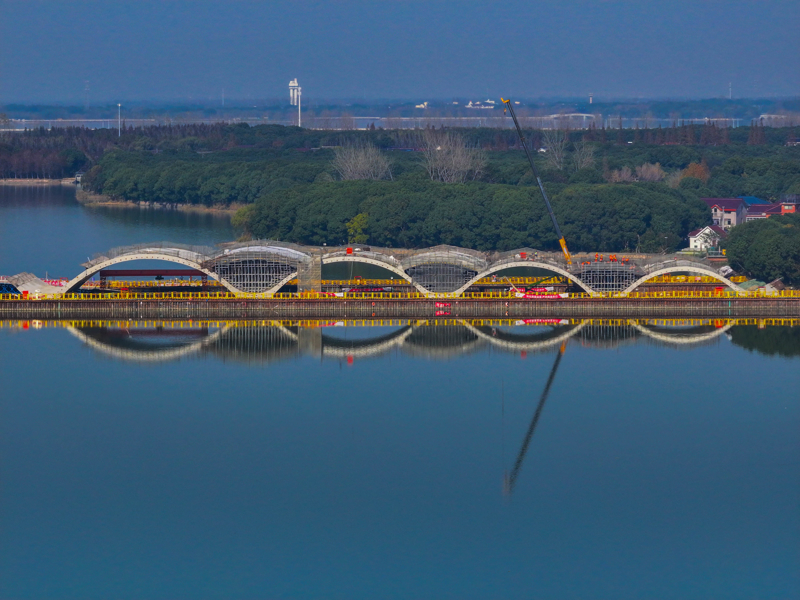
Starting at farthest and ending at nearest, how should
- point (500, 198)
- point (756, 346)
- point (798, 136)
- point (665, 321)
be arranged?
point (798, 136), point (500, 198), point (665, 321), point (756, 346)

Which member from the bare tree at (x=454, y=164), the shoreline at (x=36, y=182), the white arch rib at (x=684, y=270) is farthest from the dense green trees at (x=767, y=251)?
the shoreline at (x=36, y=182)

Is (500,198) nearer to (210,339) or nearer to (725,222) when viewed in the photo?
(725,222)

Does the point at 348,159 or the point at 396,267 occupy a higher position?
the point at 348,159

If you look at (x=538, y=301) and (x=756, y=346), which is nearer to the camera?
(x=756, y=346)

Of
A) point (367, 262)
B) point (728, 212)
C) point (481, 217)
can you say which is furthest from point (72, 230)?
point (728, 212)

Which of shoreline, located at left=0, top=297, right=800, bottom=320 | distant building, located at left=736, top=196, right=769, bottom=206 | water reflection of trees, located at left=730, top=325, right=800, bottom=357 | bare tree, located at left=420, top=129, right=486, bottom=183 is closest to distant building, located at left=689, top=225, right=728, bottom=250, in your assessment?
distant building, located at left=736, top=196, right=769, bottom=206

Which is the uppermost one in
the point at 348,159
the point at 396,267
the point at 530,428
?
the point at 348,159

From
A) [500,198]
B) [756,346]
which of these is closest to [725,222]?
[500,198]

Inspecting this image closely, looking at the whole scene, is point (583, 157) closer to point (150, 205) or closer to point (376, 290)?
point (150, 205)
